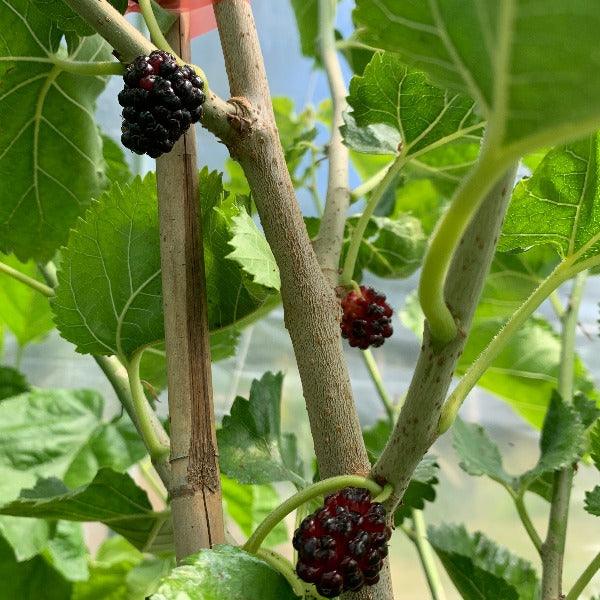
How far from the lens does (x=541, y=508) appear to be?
1.20m

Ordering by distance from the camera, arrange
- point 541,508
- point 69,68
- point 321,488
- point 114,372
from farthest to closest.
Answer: point 541,508, point 114,372, point 69,68, point 321,488

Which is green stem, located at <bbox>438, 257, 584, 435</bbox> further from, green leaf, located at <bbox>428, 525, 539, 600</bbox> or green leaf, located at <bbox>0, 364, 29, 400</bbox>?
green leaf, located at <bbox>0, 364, 29, 400</bbox>

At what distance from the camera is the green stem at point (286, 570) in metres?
0.34

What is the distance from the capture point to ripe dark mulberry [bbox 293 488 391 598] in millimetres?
303

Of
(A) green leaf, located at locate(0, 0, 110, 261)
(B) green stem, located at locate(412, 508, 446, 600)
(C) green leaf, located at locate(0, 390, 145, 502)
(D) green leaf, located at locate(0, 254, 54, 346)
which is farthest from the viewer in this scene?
(D) green leaf, located at locate(0, 254, 54, 346)

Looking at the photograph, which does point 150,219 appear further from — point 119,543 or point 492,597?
point 119,543

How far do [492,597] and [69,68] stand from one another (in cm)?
43

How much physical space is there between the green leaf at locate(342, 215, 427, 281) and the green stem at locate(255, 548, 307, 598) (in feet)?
1.13

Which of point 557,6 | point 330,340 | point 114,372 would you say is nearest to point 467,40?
point 557,6

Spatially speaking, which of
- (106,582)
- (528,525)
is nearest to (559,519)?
(528,525)

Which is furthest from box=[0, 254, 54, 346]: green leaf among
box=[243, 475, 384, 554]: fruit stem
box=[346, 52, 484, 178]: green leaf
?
box=[243, 475, 384, 554]: fruit stem

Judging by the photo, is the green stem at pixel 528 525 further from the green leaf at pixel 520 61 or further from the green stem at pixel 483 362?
the green leaf at pixel 520 61

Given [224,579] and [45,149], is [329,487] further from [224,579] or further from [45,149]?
[45,149]

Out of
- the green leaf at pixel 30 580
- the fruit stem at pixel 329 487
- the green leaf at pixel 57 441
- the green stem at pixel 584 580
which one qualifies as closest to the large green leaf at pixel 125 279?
the fruit stem at pixel 329 487
